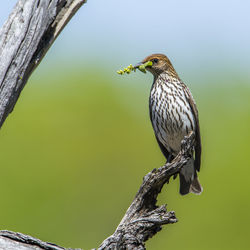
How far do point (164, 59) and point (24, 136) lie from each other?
4.90 m

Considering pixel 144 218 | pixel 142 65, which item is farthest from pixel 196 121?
pixel 144 218

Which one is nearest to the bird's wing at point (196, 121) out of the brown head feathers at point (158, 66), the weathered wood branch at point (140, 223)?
the brown head feathers at point (158, 66)

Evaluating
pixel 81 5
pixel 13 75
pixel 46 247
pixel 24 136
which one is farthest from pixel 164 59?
pixel 24 136

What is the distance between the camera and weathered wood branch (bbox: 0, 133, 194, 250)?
412 cm

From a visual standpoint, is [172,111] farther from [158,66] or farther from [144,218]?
[144,218]

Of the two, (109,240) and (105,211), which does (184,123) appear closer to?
(109,240)

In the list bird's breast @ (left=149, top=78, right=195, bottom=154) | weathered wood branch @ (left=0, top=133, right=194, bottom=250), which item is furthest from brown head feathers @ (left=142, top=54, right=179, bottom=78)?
weathered wood branch @ (left=0, top=133, right=194, bottom=250)

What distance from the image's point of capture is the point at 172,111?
690 centimetres

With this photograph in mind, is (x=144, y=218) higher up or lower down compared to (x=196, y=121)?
lower down

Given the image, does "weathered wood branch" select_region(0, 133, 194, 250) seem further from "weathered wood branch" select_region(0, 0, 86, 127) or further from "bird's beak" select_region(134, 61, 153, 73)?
"bird's beak" select_region(134, 61, 153, 73)

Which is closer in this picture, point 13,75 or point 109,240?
point 109,240

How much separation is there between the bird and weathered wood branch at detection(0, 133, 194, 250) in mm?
1942

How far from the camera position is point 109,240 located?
4246mm

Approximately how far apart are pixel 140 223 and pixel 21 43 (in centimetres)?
178
